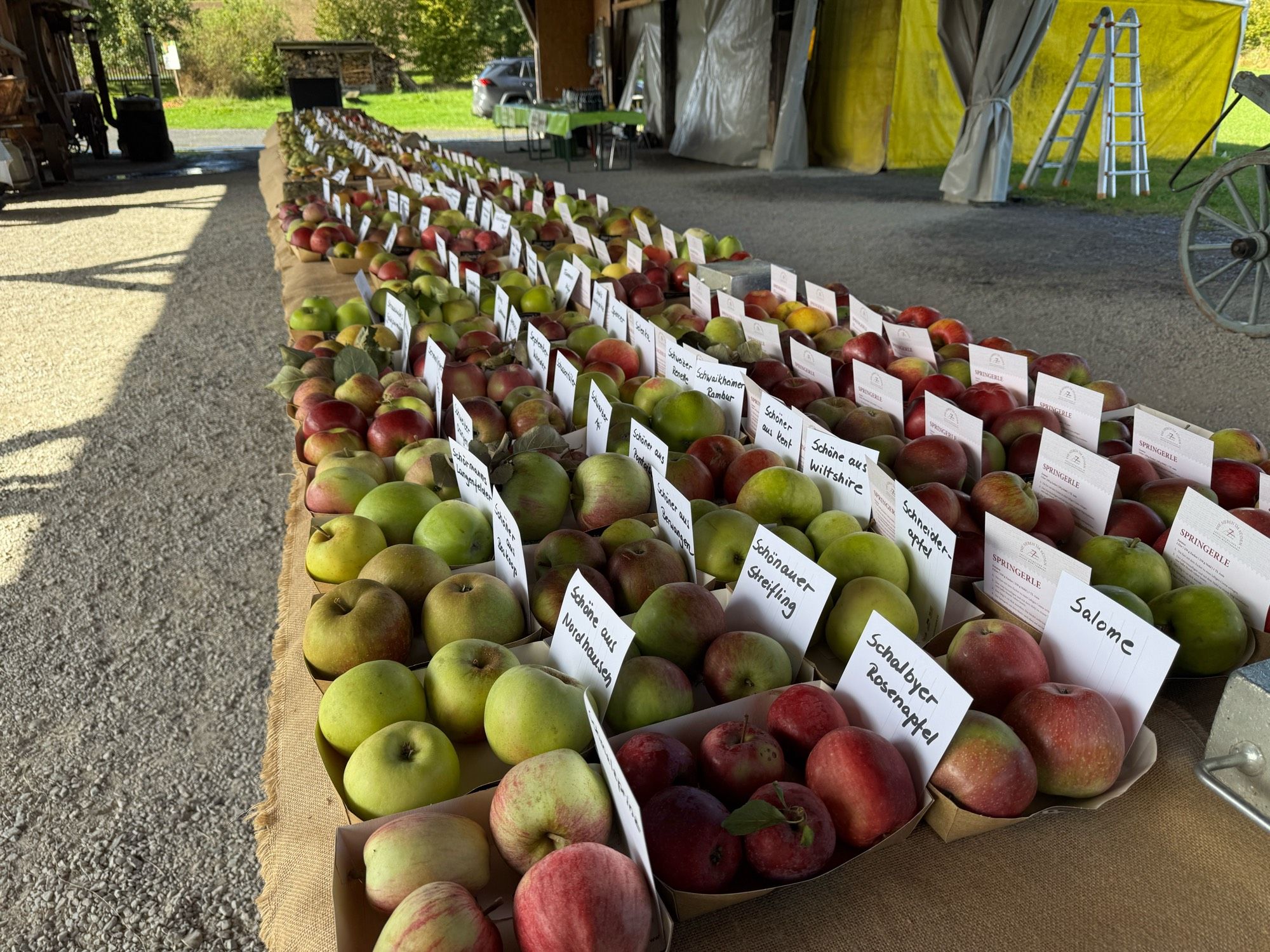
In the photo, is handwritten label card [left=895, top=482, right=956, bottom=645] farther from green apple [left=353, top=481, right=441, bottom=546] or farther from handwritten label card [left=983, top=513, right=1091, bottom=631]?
green apple [left=353, top=481, right=441, bottom=546]

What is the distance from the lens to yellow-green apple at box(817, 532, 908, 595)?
4.67 feet

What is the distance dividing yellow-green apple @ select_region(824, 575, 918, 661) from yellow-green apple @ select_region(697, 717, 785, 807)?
0.31 meters

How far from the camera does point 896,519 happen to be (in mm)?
1491

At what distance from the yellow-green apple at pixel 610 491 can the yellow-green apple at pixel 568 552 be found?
17cm

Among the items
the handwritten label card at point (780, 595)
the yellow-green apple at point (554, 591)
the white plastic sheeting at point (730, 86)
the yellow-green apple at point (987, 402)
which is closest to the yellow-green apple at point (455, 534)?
the yellow-green apple at point (554, 591)

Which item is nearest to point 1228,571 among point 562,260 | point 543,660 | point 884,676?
point 884,676

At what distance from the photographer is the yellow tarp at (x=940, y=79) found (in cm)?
1159

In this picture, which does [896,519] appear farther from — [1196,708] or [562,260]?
[562,260]

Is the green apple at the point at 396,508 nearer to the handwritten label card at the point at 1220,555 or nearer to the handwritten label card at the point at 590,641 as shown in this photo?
the handwritten label card at the point at 590,641

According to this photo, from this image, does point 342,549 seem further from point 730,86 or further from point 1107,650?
point 730,86

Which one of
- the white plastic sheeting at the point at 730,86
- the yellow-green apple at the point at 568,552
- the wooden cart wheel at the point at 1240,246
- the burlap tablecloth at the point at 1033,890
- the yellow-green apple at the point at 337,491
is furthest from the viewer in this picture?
the white plastic sheeting at the point at 730,86

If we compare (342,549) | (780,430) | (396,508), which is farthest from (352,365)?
(780,430)

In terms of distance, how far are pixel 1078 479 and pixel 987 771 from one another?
0.83 metres

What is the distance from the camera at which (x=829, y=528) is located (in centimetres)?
159
